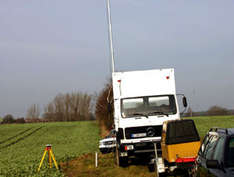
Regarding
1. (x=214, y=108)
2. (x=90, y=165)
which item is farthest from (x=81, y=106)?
(x=90, y=165)

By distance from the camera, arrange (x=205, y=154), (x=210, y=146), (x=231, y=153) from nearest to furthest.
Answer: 1. (x=231, y=153)
2. (x=210, y=146)
3. (x=205, y=154)

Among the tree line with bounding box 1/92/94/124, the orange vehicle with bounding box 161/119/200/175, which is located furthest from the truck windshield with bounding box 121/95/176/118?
the tree line with bounding box 1/92/94/124

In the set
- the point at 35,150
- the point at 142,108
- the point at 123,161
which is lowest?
the point at 35,150

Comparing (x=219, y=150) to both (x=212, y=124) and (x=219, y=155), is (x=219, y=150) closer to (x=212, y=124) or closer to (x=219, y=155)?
(x=219, y=155)

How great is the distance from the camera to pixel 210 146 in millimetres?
6664

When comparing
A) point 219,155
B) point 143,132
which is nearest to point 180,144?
point 143,132

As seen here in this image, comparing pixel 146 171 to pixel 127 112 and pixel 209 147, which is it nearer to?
pixel 127 112

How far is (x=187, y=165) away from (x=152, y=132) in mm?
3994

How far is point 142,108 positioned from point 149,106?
0.95ft

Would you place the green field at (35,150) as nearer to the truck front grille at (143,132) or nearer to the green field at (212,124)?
the truck front grille at (143,132)

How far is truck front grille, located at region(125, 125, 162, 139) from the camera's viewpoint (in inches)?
575

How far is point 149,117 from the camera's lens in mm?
14703

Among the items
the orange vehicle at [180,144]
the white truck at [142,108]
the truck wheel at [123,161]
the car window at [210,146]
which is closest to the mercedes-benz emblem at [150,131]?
the white truck at [142,108]

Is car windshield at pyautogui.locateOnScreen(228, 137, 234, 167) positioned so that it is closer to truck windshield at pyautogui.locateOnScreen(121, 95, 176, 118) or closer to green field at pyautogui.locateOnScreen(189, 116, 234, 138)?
truck windshield at pyautogui.locateOnScreen(121, 95, 176, 118)
